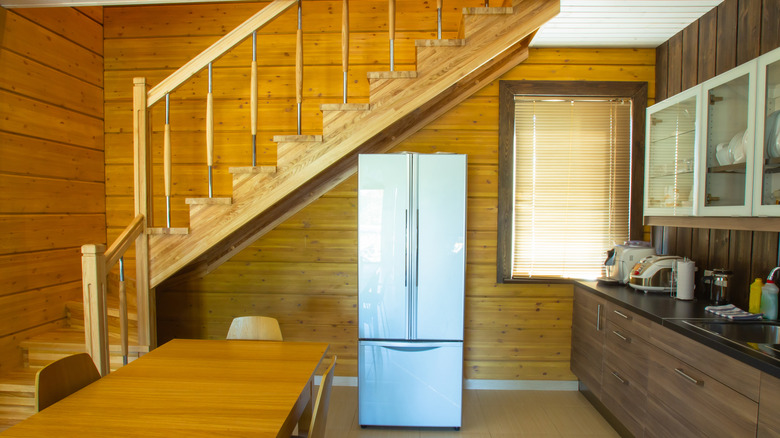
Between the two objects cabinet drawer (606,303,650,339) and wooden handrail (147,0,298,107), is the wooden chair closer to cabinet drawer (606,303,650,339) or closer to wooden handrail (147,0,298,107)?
cabinet drawer (606,303,650,339)

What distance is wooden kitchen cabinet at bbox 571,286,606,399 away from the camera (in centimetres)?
253

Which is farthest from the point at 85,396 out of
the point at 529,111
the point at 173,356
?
the point at 529,111

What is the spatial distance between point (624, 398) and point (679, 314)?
24.4 inches

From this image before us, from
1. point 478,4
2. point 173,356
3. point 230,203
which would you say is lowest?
point 173,356

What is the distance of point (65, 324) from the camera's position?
297cm

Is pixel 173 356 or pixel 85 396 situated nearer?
pixel 85 396

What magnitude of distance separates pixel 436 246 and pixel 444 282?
23cm

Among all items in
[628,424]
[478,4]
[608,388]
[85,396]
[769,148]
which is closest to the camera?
[85,396]

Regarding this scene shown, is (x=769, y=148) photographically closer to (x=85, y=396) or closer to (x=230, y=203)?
(x=230, y=203)

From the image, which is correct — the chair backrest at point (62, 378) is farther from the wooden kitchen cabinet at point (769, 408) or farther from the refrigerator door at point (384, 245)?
the wooden kitchen cabinet at point (769, 408)

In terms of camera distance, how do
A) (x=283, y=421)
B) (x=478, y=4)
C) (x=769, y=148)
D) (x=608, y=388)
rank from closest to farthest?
(x=283, y=421), (x=769, y=148), (x=608, y=388), (x=478, y=4)

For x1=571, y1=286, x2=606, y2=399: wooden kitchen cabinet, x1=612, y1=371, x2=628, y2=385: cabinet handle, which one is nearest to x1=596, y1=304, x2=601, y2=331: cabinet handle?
x1=571, y1=286, x2=606, y2=399: wooden kitchen cabinet

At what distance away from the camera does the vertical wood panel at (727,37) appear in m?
2.18

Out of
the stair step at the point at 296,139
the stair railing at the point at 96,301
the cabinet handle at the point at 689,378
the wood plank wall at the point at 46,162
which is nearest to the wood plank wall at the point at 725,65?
the cabinet handle at the point at 689,378
